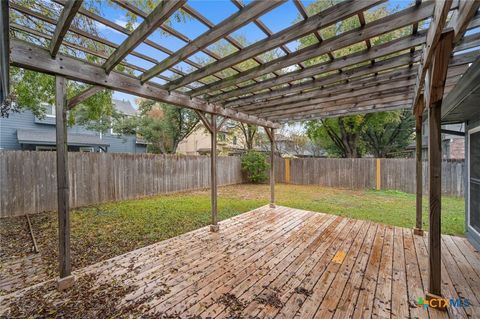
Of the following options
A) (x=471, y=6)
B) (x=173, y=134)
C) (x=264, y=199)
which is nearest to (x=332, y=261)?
(x=471, y=6)

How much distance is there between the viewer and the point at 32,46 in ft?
6.50

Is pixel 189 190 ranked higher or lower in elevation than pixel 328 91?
lower

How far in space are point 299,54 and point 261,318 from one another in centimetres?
256

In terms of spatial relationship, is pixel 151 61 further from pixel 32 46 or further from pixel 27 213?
pixel 27 213

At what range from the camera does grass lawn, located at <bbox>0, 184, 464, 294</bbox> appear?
3.48m

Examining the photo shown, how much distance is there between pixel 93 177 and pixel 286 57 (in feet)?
21.9

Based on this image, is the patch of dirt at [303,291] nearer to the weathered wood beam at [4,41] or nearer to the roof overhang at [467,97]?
the roof overhang at [467,97]

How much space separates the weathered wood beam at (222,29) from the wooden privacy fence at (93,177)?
5307 millimetres

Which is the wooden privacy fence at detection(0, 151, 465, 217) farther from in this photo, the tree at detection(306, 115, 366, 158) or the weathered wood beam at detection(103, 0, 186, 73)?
the weathered wood beam at detection(103, 0, 186, 73)

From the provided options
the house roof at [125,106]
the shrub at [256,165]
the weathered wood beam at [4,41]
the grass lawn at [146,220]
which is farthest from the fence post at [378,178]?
the house roof at [125,106]

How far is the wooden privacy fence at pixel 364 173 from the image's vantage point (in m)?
7.31

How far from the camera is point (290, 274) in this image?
254cm

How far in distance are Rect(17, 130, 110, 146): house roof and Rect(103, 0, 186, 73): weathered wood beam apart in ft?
33.2

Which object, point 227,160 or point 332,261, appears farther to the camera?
point 227,160
